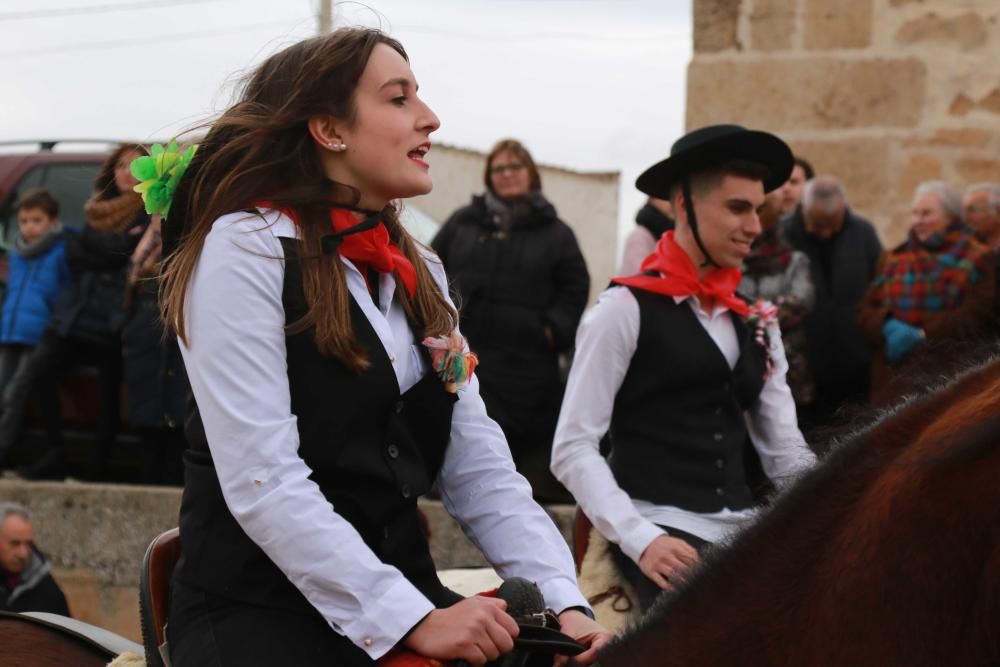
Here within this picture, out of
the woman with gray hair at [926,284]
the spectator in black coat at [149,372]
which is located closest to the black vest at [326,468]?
the woman with gray hair at [926,284]

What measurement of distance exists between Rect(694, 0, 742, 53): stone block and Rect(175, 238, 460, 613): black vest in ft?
21.9

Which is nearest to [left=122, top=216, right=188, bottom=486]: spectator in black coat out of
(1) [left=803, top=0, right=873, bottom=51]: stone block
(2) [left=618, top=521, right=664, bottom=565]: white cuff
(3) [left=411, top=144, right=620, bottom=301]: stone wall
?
(2) [left=618, top=521, right=664, bottom=565]: white cuff

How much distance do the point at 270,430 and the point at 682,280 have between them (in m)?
2.19

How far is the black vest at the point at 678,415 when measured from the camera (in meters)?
4.38

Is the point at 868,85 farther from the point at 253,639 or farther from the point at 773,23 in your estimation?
the point at 253,639

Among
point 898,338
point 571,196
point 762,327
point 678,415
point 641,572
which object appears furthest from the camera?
point 571,196

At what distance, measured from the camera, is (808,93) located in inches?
349

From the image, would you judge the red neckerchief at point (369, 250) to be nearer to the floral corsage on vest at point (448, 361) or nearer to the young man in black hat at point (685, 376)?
the floral corsage on vest at point (448, 361)

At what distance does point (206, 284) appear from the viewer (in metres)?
2.61

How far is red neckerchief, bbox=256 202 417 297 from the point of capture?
2762 mm

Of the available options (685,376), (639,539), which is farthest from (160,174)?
(685,376)

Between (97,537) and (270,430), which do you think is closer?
(270,430)

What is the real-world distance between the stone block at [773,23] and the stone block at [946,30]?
0.63 m

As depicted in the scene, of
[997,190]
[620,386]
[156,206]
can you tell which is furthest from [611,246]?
[156,206]
